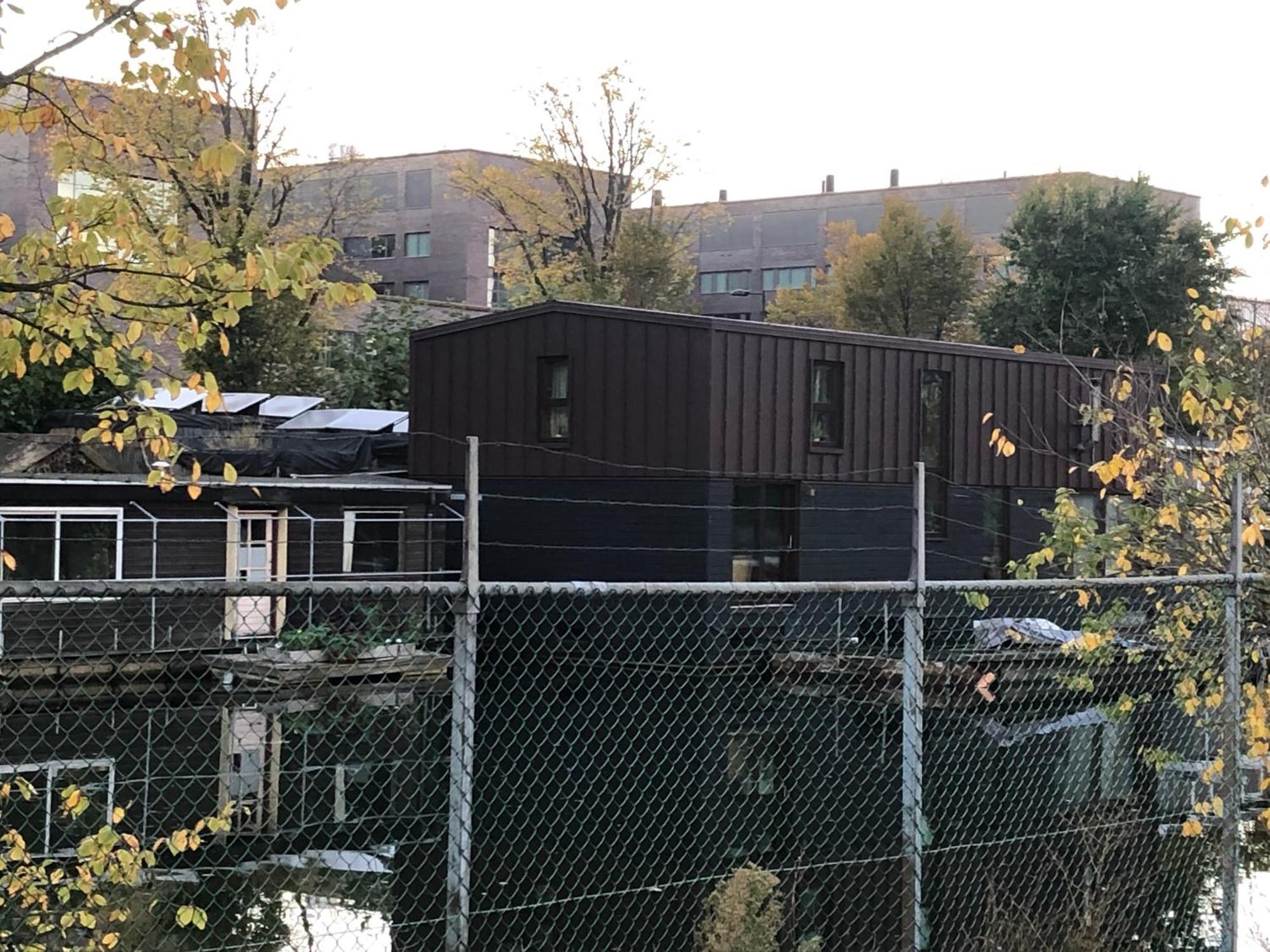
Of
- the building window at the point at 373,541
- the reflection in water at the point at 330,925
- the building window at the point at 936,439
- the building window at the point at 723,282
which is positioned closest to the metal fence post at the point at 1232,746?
the reflection in water at the point at 330,925

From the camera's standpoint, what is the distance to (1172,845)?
40.7 feet

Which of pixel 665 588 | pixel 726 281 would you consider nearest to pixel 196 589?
pixel 665 588

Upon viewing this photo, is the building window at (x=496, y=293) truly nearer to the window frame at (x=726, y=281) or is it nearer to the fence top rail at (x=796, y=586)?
the window frame at (x=726, y=281)

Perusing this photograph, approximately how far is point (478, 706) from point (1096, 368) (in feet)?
53.0

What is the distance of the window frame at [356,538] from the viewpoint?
25.5 m

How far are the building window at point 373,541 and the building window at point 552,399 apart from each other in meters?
3.02

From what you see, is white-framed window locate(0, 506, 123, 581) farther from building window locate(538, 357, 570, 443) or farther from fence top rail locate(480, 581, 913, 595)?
fence top rail locate(480, 581, 913, 595)

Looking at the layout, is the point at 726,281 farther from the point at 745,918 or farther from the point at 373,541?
the point at 745,918

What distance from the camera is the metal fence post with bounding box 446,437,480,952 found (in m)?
3.64

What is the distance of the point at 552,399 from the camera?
26.3 meters

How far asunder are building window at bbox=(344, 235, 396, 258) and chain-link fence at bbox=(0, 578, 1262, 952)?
3617cm

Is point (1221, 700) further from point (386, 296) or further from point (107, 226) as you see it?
point (386, 296)

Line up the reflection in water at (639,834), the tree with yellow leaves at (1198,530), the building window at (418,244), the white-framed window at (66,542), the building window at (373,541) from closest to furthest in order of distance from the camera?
the tree with yellow leaves at (1198,530) → the reflection in water at (639,834) → the white-framed window at (66,542) → the building window at (373,541) → the building window at (418,244)

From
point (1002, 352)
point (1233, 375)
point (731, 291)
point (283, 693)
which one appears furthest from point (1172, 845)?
point (731, 291)
